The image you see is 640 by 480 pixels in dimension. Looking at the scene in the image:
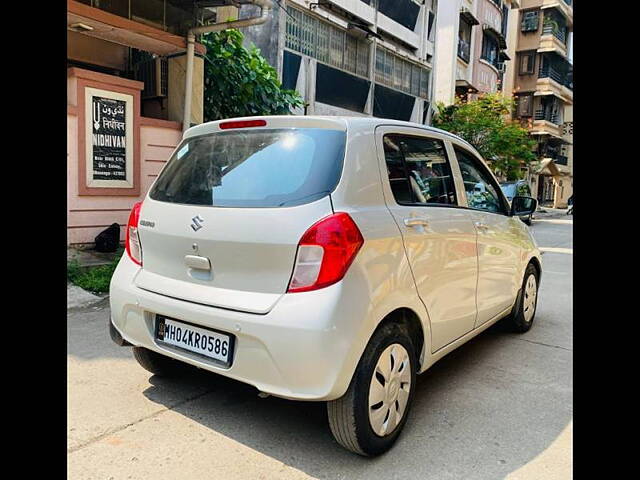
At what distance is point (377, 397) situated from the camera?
8.50 feet

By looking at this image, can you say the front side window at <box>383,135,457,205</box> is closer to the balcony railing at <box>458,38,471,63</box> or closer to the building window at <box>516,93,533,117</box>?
the balcony railing at <box>458,38,471,63</box>

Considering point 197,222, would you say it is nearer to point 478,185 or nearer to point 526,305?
point 478,185

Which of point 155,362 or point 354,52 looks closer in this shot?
point 155,362

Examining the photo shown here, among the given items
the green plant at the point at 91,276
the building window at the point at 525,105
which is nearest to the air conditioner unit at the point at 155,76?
the green plant at the point at 91,276

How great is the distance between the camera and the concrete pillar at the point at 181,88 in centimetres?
833

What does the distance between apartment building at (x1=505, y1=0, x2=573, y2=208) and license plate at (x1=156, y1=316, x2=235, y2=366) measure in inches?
1396

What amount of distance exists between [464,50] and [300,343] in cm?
2614

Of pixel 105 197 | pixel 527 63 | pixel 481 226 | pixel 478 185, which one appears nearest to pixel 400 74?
pixel 105 197

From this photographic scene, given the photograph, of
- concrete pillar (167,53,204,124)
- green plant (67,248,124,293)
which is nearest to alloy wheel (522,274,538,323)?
green plant (67,248,124,293)

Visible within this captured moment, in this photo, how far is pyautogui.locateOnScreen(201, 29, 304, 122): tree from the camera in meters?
8.92
